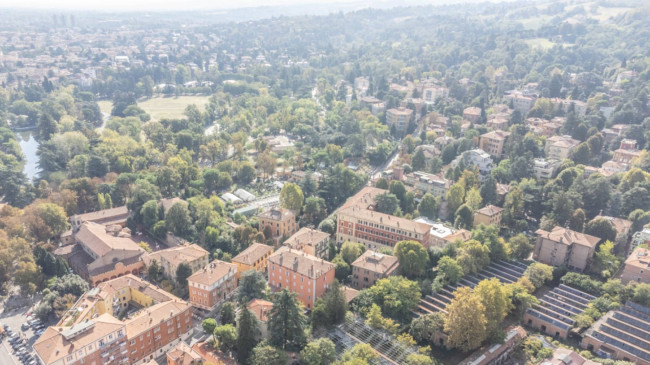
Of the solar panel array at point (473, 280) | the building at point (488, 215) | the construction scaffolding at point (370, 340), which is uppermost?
the building at point (488, 215)

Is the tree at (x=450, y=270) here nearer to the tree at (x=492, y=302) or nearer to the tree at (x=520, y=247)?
the tree at (x=492, y=302)

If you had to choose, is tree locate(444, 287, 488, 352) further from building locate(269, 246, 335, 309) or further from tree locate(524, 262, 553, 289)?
building locate(269, 246, 335, 309)

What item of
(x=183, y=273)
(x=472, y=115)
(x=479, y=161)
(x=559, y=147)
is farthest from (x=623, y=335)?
(x=472, y=115)

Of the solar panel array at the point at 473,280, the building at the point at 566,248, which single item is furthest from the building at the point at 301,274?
the building at the point at 566,248

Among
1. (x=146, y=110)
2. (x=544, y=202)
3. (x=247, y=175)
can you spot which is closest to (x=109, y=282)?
Result: (x=247, y=175)

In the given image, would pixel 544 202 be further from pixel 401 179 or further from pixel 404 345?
pixel 404 345

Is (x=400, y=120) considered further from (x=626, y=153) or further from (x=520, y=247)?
(x=520, y=247)
